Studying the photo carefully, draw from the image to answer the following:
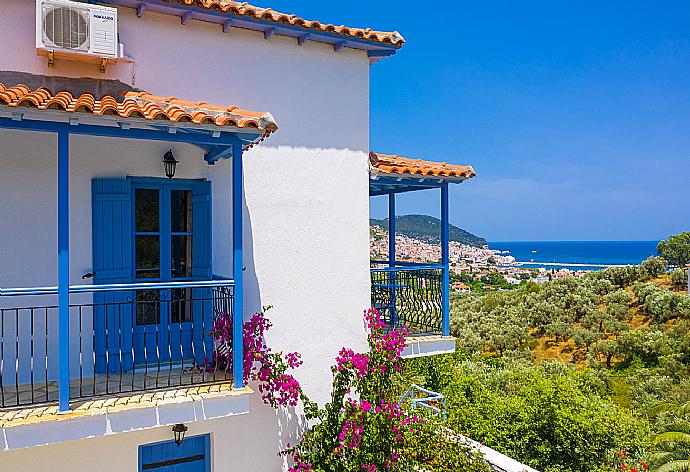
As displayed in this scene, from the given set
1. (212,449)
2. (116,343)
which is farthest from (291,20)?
(212,449)

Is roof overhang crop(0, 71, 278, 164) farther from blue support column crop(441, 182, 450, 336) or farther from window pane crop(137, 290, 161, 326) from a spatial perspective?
blue support column crop(441, 182, 450, 336)

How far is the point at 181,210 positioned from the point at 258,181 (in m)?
1.26

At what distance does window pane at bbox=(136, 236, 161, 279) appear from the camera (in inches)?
307

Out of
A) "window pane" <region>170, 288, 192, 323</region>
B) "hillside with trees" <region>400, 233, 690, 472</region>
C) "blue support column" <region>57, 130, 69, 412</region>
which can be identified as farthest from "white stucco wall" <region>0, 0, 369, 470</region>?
"hillside with trees" <region>400, 233, 690, 472</region>

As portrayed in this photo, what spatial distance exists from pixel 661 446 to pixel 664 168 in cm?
9527

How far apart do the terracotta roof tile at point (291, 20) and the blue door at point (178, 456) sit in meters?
6.20

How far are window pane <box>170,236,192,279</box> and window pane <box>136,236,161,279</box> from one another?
237 mm

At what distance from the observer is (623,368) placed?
2420 cm

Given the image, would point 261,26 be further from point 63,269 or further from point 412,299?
point 412,299

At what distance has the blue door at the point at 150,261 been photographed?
737 centimetres

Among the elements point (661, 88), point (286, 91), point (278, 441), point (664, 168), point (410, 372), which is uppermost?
point (661, 88)

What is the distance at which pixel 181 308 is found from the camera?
8078 mm

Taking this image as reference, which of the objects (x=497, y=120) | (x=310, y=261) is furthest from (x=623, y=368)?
(x=497, y=120)

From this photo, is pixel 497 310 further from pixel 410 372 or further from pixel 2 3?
pixel 2 3
